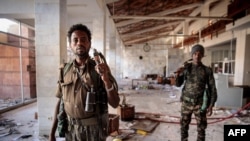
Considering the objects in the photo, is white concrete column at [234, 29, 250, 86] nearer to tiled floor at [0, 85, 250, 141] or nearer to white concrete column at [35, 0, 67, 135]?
tiled floor at [0, 85, 250, 141]

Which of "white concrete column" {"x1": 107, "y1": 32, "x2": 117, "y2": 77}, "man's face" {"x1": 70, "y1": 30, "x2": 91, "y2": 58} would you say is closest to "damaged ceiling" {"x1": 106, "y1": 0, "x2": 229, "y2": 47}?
"white concrete column" {"x1": 107, "y1": 32, "x2": 117, "y2": 77}

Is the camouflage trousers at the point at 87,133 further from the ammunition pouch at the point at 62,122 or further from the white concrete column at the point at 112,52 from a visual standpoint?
the white concrete column at the point at 112,52

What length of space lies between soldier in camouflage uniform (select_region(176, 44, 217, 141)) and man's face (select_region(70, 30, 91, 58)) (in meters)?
1.75

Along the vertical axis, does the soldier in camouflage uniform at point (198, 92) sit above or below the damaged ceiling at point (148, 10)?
below

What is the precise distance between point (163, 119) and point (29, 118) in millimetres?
3531

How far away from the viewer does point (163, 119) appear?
13.4 ft

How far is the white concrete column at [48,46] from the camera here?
113 inches

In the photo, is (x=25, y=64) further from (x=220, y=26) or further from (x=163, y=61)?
(x=163, y=61)

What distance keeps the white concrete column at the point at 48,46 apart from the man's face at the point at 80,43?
170cm

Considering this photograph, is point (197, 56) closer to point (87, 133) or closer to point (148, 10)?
point (87, 133)

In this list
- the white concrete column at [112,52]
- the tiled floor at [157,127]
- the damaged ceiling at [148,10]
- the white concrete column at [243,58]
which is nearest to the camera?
the tiled floor at [157,127]

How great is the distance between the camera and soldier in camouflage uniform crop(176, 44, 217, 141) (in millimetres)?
2391

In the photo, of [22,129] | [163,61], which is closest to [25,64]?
[22,129]

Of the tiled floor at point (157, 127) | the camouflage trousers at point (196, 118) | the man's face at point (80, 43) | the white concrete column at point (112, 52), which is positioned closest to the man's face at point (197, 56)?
the camouflage trousers at point (196, 118)
